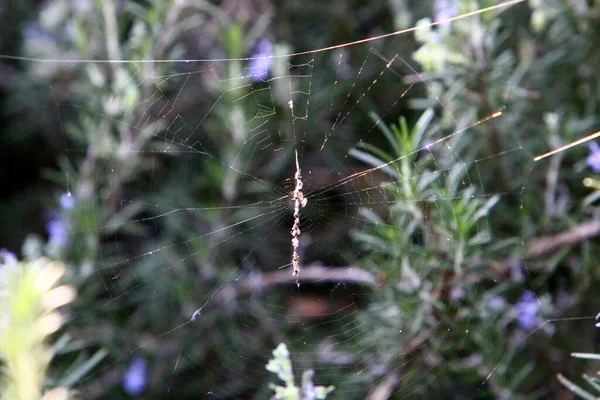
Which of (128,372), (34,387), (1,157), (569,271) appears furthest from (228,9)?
(34,387)

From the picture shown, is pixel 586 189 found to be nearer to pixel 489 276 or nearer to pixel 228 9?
pixel 489 276

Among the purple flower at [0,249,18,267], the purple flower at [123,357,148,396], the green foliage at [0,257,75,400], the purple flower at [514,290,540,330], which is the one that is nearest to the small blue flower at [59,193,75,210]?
the purple flower at [0,249,18,267]

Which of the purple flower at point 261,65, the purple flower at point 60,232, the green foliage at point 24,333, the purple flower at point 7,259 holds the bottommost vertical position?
the green foliage at point 24,333

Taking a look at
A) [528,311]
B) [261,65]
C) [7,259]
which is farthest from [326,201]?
[7,259]

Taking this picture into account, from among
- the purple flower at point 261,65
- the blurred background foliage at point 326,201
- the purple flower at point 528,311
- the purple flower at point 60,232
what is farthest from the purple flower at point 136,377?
the purple flower at point 528,311

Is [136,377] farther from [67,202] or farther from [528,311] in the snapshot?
[528,311]

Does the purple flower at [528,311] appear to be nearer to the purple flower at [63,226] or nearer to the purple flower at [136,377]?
the purple flower at [136,377]

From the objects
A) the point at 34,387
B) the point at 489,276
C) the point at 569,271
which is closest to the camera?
the point at 34,387
